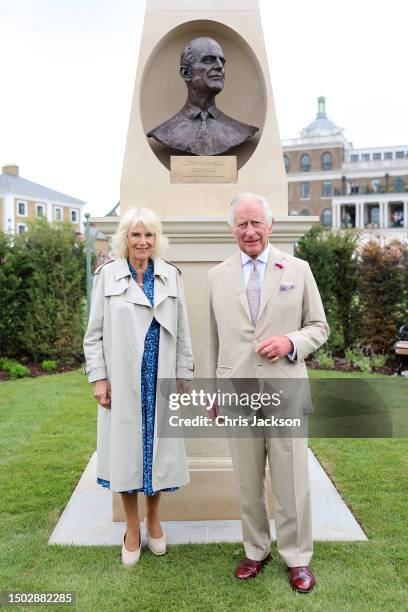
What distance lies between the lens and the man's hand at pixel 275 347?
9.73 feet

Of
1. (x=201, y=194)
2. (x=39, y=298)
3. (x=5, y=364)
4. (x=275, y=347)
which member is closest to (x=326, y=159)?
(x=39, y=298)

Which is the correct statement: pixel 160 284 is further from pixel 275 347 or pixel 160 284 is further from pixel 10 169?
pixel 10 169

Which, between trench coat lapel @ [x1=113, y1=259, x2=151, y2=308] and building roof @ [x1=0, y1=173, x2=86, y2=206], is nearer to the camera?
trench coat lapel @ [x1=113, y1=259, x2=151, y2=308]

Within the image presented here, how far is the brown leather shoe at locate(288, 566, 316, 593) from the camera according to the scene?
3.16 metres

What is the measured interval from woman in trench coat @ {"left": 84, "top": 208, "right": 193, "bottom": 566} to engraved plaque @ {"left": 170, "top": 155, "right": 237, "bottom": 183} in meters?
1.02

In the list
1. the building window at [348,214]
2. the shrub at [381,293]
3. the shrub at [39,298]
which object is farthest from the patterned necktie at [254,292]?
the building window at [348,214]

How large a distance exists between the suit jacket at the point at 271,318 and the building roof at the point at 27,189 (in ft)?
188

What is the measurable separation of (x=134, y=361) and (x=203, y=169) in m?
1.70

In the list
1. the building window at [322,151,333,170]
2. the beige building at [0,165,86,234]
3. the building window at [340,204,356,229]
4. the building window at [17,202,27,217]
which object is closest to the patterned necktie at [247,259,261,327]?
the beige building at [0,165,86,234]

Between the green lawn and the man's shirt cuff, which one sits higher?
the man's shirt cuff

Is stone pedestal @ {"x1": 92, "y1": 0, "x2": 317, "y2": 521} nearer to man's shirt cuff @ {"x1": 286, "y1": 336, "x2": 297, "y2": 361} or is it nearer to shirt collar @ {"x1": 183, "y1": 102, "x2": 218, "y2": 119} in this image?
shirt collar @ {"x1": 183, "y1": 102, "x2": 218, "y2": 119}

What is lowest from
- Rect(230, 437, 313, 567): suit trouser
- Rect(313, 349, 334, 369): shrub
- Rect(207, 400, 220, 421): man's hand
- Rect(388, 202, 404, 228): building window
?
Rect(313, 349, 334, 369): shrub

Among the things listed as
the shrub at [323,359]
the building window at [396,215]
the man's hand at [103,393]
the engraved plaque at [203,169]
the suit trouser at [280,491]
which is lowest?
the shrub at [323,359]

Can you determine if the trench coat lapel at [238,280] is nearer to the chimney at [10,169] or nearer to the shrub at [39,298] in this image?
the shrub at [39,298]
